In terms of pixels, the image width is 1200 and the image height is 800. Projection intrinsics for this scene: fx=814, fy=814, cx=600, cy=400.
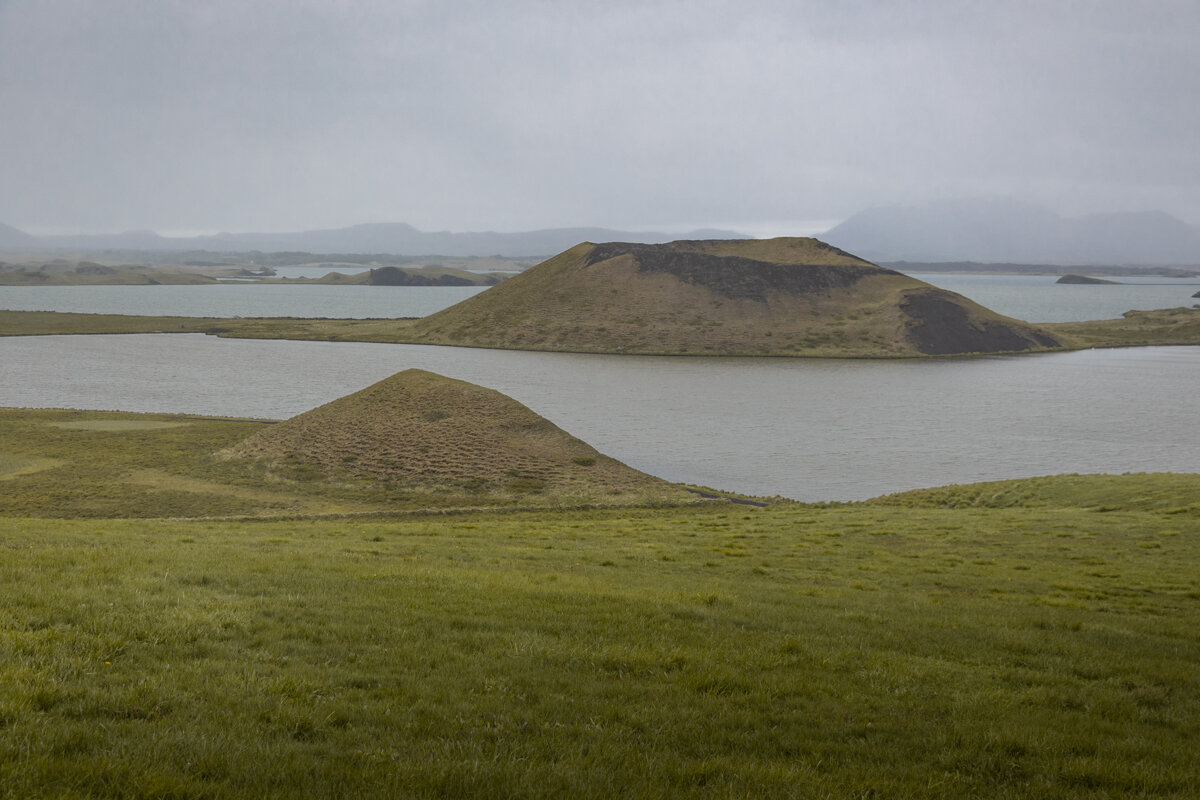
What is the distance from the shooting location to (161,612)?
39.0 ft

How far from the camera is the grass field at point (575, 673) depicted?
300 inches

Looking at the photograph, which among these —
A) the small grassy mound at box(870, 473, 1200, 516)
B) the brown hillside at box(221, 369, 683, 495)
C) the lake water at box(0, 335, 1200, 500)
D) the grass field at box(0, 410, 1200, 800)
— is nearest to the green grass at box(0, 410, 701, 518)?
the brown hillside at box(221, 369, 683, 495)

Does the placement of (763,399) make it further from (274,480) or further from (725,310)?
(725,310)

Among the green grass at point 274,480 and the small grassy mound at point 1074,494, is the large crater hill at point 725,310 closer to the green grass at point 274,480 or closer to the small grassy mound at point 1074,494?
the green grass at point 274,480

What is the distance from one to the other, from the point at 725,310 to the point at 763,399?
7176 cm

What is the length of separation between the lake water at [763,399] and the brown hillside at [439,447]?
5547 millimetres

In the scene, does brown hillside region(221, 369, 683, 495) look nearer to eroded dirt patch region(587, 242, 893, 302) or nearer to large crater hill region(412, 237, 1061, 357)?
large crater hill region(412, 237, 1061, 357)

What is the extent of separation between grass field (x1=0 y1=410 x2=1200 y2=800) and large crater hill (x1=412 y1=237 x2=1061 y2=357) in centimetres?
11790

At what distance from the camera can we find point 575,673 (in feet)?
34.7

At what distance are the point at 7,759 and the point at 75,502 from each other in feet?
113

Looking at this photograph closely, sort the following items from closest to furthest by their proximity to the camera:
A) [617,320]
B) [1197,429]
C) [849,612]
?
[849,612] < [1197,429] < [617,320]

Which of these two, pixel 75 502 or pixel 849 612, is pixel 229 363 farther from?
pixel 849 612

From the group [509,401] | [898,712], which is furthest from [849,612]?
[509,401]

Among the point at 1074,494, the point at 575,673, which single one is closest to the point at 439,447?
the point at 1074,494
